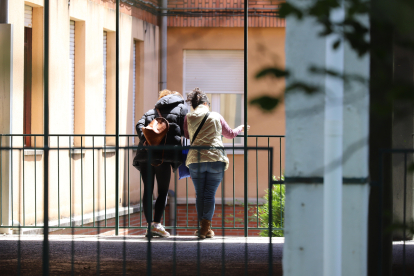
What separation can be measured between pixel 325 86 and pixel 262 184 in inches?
367

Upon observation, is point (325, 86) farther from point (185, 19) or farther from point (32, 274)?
point (185, 19)

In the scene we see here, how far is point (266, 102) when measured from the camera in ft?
3.44

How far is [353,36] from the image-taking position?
1.14m

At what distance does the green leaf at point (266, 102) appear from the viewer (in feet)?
3.43

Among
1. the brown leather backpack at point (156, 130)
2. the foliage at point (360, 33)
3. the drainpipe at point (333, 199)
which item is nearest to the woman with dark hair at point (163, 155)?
the brown leather backpack at point (156, 130)

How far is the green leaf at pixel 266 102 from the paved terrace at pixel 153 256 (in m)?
2.35

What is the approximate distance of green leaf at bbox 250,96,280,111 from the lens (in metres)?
1.05

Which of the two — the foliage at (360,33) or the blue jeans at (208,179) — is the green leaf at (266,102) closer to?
the foliage at (360,33)

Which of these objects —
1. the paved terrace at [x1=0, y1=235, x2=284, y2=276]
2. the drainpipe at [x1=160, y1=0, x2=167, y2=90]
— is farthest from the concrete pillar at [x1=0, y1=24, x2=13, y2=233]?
the drainpipe at [x1=160, y1=0, x2=167, y2=90]

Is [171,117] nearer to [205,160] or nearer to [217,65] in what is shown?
[205,160]

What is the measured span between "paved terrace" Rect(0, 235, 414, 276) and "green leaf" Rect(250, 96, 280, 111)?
2355 millimetres

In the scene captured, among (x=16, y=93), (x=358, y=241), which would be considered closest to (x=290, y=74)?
(x=358, y=241)

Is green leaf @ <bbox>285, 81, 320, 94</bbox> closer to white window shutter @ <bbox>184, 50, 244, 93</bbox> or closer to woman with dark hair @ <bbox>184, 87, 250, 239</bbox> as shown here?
woman with dark hair @ <bbox>184, 87, 250, 239</bbox>

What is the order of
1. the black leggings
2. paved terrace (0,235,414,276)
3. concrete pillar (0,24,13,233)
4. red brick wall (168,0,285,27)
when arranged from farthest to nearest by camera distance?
red brick wall (168,0,285,27), concrete pillar (0,24,13,233), the black leggings, paved terrace (0,235,414,276)
